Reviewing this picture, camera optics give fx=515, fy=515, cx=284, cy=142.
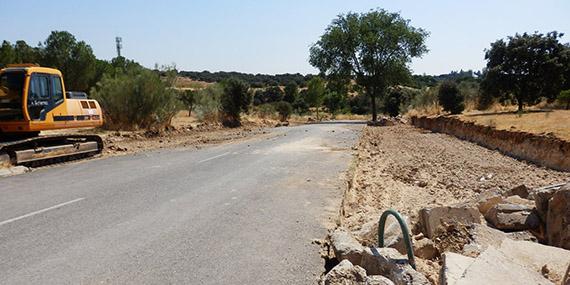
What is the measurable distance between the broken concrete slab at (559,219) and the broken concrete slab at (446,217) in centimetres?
87

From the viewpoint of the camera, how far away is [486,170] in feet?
52.2

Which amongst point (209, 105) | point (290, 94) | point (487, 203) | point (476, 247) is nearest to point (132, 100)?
point (209, 105)

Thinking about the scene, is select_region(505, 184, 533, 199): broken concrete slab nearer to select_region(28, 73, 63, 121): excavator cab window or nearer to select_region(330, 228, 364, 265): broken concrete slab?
select_region(330, 228, 364, 265): broken concrete slab

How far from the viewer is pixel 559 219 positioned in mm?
6473

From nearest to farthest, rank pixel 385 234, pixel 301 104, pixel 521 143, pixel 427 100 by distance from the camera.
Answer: pixel 385 234 → pixel 521 143 → pixel 427 100 → pixel 301 104

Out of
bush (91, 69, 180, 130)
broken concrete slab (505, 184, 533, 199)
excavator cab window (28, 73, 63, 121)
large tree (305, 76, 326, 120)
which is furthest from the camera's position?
large tree (305, 76, 326, 120)

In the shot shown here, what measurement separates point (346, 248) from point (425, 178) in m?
9.42

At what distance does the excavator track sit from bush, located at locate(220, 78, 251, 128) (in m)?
21.0

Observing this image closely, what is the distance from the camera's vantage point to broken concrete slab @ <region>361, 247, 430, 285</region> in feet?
15.9

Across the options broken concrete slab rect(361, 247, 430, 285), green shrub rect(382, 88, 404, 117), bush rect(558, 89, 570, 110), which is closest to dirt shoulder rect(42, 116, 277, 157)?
broken concrete slab rect(361, 247, 430, 285)

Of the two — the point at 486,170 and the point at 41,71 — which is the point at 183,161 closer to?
the point at 41,71

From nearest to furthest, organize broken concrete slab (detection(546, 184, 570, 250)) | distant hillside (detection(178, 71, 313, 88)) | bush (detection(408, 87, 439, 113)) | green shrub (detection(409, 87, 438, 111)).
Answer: broken concrete slab (detection(546, 184, 570, 250)), bush (detection(408, 87, 439, 113)), green shrub (detection(409, 87, 438, 111)), distant hillside (detection(178, 71, 313, 88))

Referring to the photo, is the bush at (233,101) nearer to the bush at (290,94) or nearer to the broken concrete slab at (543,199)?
the broken concrete slab at (543,199)

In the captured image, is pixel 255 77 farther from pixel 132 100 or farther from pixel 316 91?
pixel 132 100
